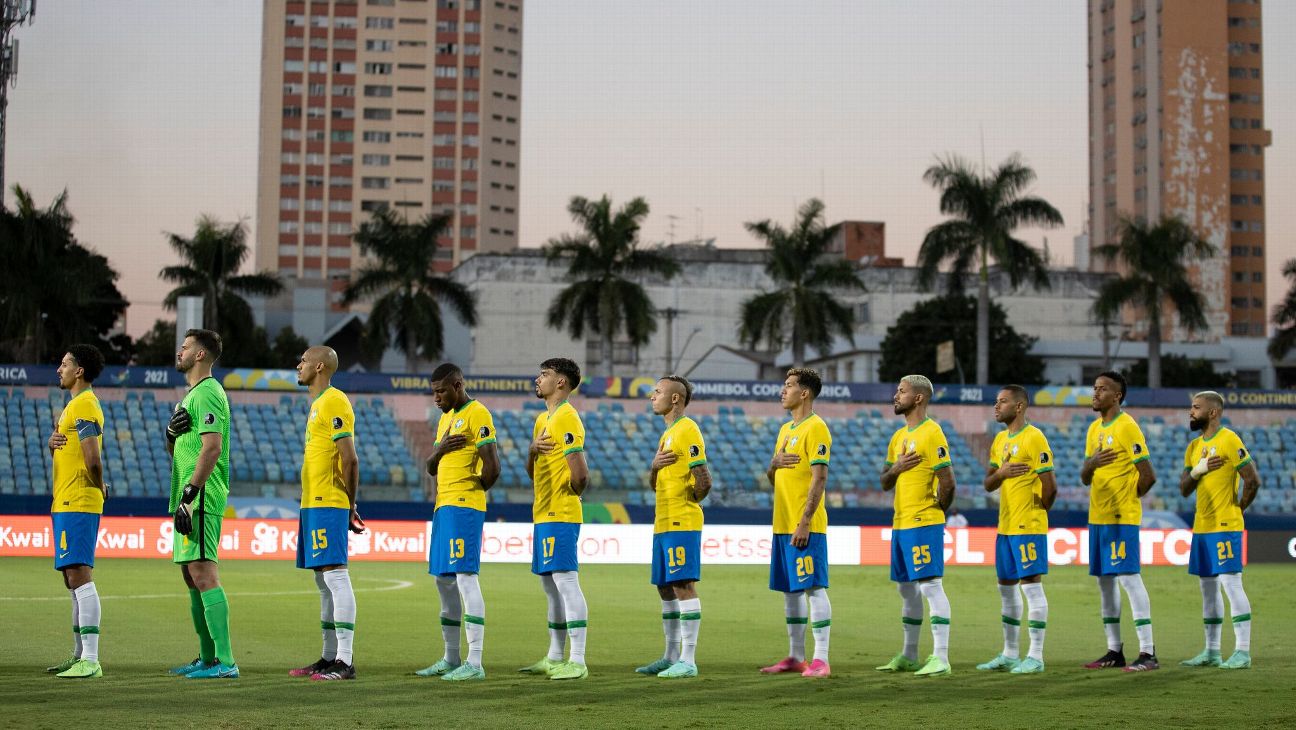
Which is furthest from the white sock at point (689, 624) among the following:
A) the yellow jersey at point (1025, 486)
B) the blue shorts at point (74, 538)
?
the blue shorts at point (74, 538)

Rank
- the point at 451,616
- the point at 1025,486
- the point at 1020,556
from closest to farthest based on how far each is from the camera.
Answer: the point at 451,616
the point at 1020,556
the point at 1025,486

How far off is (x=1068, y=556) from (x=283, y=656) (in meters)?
30.9

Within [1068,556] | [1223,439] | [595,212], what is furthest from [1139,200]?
[1223,439]

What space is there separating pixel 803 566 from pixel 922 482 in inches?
60.6

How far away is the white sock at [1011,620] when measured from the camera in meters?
14.3

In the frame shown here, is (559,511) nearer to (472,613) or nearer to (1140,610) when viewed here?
(472,613)

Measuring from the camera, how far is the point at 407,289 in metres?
68.1

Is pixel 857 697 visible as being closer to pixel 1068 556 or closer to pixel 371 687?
pixel 371 687

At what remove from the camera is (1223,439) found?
15.7 metres

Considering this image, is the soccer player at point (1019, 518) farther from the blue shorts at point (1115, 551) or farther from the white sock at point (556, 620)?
the white sock at point (556, 620)

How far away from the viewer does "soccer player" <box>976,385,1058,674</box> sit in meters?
14.4

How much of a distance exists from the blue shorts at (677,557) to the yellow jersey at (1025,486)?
3456mm

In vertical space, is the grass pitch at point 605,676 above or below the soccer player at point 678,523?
below

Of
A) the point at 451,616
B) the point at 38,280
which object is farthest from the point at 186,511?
the point at 38,280
